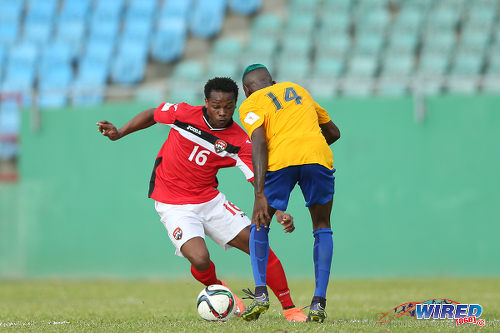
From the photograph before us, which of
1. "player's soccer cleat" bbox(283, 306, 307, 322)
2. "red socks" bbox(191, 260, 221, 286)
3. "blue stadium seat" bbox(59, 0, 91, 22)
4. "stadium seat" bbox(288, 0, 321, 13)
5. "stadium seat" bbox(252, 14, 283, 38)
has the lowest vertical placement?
"player's soccer cleat" bbox(283, 306, 307, 322)

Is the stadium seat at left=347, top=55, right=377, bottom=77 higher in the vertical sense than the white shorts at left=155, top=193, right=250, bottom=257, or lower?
higher

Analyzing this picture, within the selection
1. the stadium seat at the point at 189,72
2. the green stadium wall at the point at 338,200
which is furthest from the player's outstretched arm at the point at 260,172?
the stadium seat at the point at 189,72

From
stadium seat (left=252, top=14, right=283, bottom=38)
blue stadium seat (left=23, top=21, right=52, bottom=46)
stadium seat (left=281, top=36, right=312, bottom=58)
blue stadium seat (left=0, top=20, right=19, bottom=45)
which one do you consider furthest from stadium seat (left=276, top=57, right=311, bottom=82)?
blue stadium seat (left=0, top=20, right=19, bottom=45)

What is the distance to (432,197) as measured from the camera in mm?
11367

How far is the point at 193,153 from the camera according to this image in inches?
250

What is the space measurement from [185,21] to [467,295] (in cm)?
1039

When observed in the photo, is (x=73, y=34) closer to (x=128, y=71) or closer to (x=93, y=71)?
(x=93, y=71)

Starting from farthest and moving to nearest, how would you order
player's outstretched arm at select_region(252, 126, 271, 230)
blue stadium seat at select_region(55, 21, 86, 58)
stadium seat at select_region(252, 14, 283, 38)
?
blue stadium seat at select_region(55, 21, 86, 58) < stadium seat at select_region(252, 14, 283, 38) < player's outstretched arm at select_region(252, 126, 271, 230)

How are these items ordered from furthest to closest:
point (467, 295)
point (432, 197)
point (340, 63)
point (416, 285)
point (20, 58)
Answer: point (20, 58) → point (340, 63) → point (432, 197) → point (416, 285) → point (467, 295)

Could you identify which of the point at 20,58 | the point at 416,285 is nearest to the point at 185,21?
the point at 20,58

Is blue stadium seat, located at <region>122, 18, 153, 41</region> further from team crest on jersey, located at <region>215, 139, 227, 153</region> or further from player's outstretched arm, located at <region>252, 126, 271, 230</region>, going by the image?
player's outstretched arm, located at <region>252, 126, 271, 230</region>

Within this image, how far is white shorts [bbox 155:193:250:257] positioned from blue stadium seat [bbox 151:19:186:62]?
10244 millimetres

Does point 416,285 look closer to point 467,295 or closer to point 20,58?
point 467,295

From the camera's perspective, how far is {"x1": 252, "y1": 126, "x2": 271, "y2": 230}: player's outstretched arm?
207 inches
